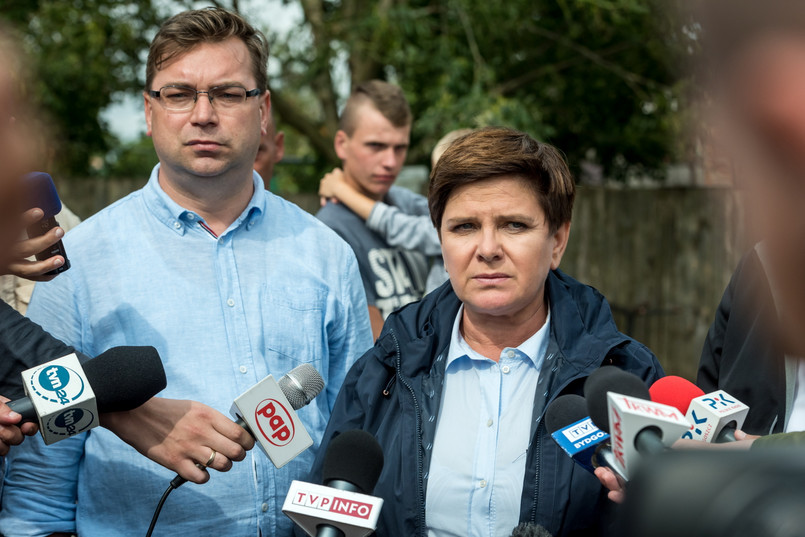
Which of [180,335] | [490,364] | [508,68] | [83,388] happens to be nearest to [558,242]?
[490,364]

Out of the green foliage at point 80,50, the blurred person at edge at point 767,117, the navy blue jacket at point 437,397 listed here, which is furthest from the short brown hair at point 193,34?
the green foliage at point 80,50

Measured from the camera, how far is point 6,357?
239 cm

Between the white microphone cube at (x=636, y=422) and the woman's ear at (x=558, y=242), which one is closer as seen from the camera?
the white microphone cube at (x=636, y=422)

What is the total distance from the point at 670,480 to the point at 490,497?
1.61 meters

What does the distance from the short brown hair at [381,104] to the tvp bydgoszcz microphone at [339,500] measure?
123 inches

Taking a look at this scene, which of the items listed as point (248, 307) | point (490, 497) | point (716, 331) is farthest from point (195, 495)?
point (716, 331)

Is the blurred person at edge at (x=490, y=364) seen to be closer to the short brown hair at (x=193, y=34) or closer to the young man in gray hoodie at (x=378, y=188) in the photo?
the short brown hair at (x=193, y=34)

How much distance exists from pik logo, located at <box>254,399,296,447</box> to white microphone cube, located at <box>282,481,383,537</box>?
465 millimetres

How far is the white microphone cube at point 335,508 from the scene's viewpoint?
1657mm

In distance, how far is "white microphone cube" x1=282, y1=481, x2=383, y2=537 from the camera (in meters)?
1.66

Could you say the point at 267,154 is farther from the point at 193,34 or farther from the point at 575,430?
the point at 575,430

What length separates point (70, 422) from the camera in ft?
6.87

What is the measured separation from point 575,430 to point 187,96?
1767 millimetres

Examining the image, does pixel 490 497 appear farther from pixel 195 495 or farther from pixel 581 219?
pixel 581 219
